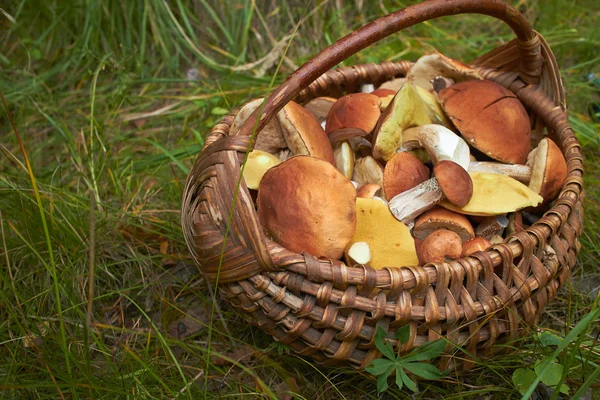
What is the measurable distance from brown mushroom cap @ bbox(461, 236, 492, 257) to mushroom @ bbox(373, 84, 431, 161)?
387mm

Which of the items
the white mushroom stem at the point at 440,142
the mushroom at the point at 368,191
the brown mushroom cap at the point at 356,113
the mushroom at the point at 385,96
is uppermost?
the brown mushroom cap at the point at 356,113

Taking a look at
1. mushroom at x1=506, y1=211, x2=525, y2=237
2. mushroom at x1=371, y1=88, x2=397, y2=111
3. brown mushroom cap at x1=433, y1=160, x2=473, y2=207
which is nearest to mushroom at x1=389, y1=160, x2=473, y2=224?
brown mushroom cap at x1=433, y1=160, x2=473, y2=207

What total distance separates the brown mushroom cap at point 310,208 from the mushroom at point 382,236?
11 cm

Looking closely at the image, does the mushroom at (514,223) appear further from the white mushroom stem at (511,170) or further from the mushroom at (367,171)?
the mushroom at (367,171)

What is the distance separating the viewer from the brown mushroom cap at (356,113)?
167 centimetres

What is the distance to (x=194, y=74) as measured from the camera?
2994 mm

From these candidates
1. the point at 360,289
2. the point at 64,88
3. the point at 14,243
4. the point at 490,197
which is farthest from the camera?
the point at 64,88

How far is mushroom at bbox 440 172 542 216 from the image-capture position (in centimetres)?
150

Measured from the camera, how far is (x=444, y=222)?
60.0 inches

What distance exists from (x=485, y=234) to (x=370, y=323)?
53 cm

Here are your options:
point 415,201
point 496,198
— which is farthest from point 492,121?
point 415,201

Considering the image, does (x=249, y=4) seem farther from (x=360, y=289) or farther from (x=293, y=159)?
(x=360, y=289)

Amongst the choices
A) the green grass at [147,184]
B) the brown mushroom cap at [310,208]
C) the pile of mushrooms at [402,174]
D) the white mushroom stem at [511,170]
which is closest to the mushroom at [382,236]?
the pile of mushrooms at [402,174]

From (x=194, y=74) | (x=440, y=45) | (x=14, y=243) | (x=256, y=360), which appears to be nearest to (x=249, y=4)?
(x=194, y=74)
